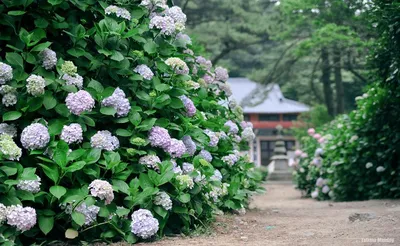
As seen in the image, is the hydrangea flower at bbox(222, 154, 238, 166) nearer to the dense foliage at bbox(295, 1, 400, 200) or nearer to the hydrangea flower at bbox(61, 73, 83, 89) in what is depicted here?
the hydrangea flower at bbox(61, 73, 83, 89)

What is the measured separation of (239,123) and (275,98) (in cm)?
2677

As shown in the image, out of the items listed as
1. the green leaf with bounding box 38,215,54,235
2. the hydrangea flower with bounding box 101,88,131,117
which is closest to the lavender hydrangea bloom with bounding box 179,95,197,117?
the hydrangea flower with bounding box 101,88,131,117

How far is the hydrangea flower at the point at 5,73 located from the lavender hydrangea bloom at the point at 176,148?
1065 mm

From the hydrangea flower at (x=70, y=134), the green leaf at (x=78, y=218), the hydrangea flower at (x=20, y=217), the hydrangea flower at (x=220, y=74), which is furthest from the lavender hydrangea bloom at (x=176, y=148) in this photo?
the hydrangea flower at (x=220, y=74)

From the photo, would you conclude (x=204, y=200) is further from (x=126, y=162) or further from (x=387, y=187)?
(x=387, y=187)

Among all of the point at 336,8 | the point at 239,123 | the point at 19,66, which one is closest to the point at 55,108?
the point at 19,66

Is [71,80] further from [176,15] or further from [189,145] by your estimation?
→ [176,15]

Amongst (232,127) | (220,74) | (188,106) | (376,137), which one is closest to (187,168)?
(188,106)

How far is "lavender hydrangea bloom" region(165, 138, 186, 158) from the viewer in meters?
3.35

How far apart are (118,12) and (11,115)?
101 cm

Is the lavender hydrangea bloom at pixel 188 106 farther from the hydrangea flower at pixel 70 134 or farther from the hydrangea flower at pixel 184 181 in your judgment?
the hydrangea flower at pixel 70 134

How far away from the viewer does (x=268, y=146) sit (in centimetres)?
3359

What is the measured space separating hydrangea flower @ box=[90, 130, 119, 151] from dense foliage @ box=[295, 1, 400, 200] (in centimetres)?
328

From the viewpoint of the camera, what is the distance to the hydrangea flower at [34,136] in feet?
9.40
